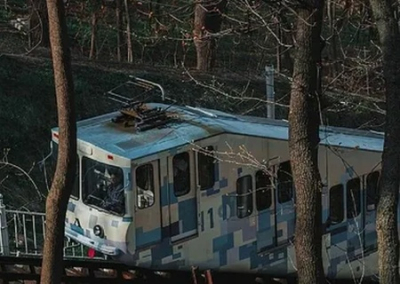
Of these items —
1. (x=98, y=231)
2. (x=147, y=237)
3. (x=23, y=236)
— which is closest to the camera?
(x=147, y=237)

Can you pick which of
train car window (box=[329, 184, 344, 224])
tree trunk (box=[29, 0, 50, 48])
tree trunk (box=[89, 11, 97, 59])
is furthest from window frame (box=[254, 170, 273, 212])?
tree trunk (box=[89, 11, 97, 59])

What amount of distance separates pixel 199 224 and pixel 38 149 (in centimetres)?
686

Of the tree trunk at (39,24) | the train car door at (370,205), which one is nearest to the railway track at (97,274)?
the train car door at (370,205)

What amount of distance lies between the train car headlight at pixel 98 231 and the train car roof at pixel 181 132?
1.21 metres

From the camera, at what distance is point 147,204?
13820mm

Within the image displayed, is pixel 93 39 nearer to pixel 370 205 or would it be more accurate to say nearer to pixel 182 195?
pixel 370 205

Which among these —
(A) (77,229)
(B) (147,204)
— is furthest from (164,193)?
(A) (77,229)

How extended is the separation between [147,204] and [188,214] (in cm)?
66

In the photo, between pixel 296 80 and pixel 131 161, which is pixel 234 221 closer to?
pixel 131 161

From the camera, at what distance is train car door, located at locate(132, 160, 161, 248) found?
45.0 feet

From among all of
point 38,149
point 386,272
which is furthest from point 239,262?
point 38,149

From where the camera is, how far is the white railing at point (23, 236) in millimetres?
15148

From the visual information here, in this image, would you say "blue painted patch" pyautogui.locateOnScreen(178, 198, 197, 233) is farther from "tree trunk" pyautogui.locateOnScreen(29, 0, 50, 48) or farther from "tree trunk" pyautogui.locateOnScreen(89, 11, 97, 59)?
"tree trunk" pyautogui.locateOnScreen(89, 11, 97, 59)

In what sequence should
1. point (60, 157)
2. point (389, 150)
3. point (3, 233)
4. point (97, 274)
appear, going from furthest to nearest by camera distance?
1. point (3, 233)
2. point (97, 274)
3. point (60, 157)
4. point (389, 150)
